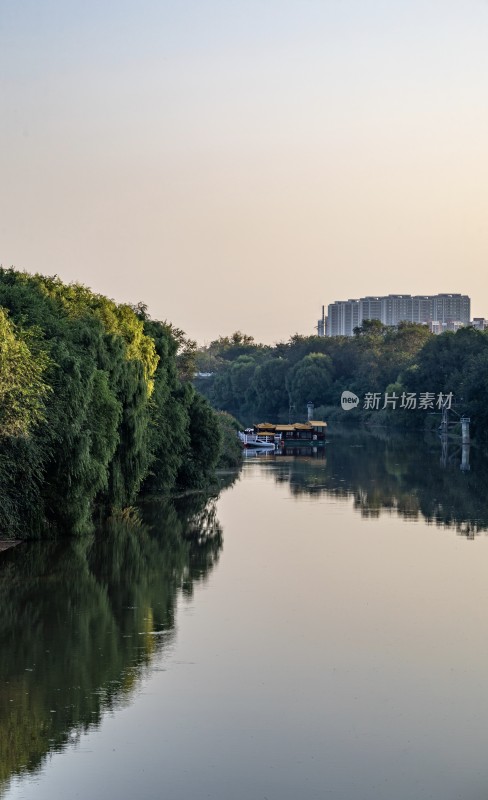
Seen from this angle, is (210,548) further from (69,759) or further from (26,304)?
(69,759)

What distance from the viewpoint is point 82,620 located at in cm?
2425

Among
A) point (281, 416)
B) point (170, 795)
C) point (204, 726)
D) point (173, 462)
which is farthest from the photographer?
point (281, 416)

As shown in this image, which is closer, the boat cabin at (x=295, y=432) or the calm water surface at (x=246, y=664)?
the calm water surface at (x=246, y=664)

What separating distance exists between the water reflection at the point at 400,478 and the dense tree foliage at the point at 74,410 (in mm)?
8634

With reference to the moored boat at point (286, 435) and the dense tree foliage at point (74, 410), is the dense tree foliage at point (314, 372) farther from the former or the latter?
the dense tree foliage at point (74, 410)

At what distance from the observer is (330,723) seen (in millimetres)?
17594

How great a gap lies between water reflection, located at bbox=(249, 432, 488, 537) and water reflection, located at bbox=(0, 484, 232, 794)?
364 inches

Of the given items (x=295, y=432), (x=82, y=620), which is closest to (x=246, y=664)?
(x=82, y=620)

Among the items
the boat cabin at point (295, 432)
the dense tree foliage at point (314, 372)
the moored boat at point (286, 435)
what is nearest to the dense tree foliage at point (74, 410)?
the moored boat at point (286, 435)

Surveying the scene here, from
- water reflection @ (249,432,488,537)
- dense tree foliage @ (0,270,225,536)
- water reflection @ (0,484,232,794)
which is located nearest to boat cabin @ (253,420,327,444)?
water reflection @ (249,432,488,537)

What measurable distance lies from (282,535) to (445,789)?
22291mm

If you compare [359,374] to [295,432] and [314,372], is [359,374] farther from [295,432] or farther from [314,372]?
[295,432]

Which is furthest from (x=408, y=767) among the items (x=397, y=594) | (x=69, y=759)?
(x=397, y=594)

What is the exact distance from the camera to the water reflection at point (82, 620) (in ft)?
57.6
